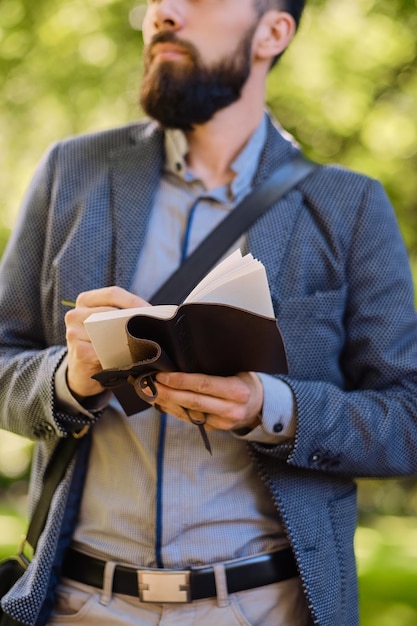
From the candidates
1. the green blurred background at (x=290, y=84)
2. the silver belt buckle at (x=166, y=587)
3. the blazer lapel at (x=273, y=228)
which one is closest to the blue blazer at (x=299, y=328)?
the blazer lapel at (x=273, y=228)

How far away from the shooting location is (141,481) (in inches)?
89.0

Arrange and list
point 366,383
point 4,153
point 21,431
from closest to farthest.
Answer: point 21,431, point 366,383, point 4,153

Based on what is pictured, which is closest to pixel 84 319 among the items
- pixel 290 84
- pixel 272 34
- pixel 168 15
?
pixel 168 15

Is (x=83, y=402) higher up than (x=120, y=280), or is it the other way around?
(x=120, y=280)

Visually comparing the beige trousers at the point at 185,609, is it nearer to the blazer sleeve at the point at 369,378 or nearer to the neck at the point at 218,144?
the blazer sleeve at the point at 369,378

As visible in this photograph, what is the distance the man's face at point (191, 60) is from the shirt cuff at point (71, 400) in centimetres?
79

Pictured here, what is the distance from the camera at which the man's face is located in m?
2.46

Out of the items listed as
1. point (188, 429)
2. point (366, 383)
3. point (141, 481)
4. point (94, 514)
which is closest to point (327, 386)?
point (366, 383)

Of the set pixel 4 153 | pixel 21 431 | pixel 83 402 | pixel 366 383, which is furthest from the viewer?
pixel 4 153

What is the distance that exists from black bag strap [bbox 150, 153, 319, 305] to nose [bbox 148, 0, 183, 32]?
49 centimetres

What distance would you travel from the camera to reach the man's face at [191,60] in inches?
96.8

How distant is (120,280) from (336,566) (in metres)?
0.91

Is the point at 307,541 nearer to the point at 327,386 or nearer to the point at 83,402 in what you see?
the point at 327,386

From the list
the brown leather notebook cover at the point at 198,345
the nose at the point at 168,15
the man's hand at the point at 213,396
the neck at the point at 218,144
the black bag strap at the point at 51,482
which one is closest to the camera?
the brown leather notebook cover at the point at 198,345
